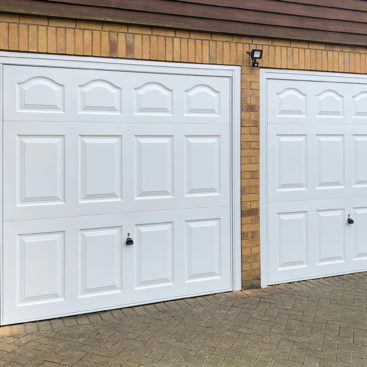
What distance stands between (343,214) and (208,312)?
2.10 m

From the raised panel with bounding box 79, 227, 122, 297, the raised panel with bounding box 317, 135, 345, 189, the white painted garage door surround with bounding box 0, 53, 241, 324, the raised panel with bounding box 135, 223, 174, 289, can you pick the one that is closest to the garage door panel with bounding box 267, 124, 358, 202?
the raised panel with bounding box 317, 135, 345, 189

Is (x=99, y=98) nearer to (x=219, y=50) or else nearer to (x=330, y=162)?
(x=219, y=50)

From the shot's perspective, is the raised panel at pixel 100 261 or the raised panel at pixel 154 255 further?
the raised panel at pixel 154 255

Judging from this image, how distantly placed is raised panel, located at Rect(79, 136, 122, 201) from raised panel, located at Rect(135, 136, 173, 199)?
0.60 feet

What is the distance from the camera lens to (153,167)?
13.3ft

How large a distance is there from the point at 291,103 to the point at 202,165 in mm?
1254

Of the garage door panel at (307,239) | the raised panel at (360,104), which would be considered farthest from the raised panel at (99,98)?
the raised panel at (360,104)

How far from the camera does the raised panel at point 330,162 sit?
478 centimetres

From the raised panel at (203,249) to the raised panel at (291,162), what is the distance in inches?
35.4

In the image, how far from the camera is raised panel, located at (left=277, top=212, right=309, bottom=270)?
462 cm

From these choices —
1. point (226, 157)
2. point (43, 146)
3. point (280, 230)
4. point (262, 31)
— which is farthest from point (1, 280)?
point (262, 31)

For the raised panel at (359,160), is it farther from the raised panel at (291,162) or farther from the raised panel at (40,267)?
the raised panel at (40,267)

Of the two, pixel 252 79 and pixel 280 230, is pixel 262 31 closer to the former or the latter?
pixel 252 79

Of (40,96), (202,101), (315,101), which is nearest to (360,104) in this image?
(315,101)
